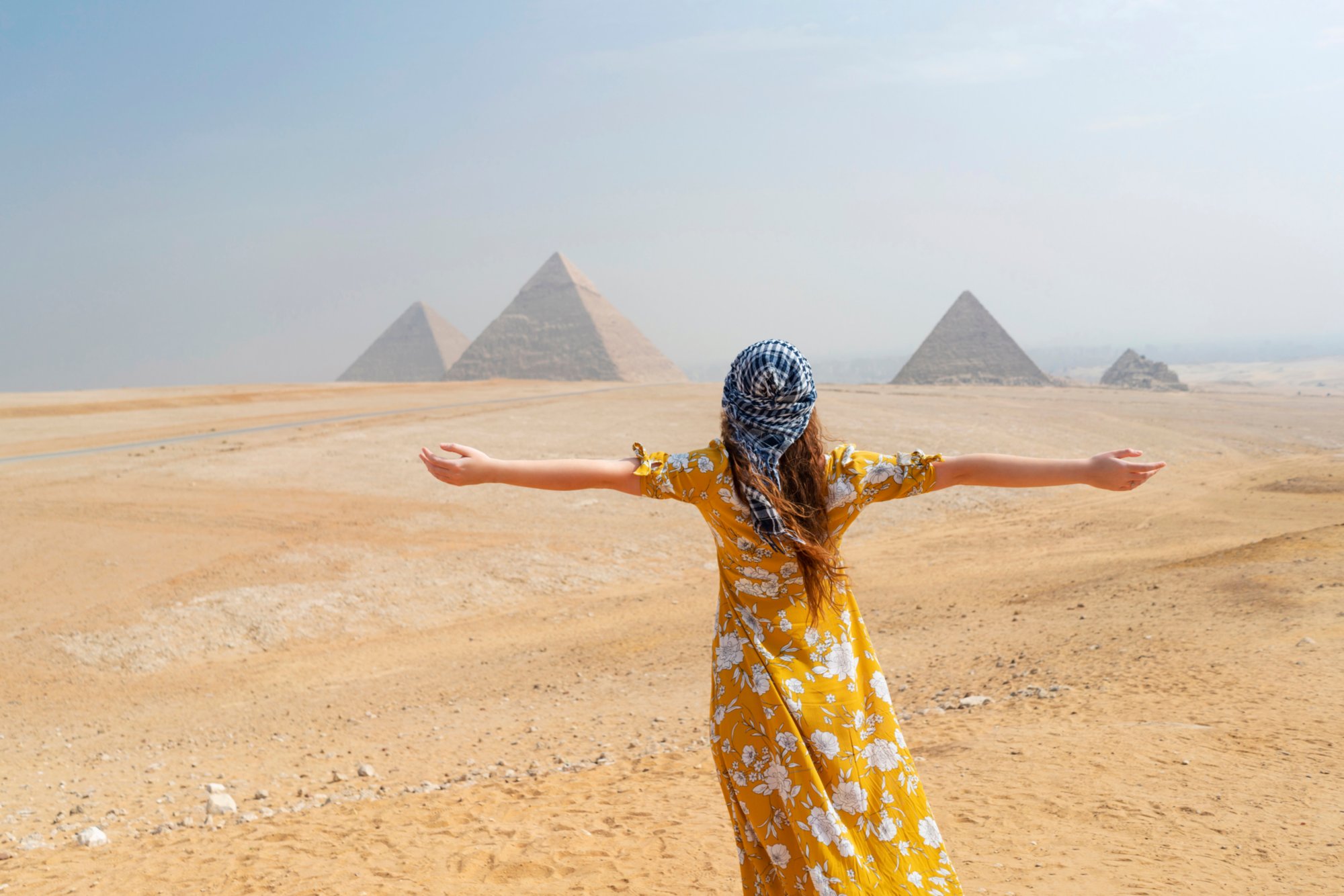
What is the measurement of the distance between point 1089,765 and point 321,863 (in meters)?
3.92

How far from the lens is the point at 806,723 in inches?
90.2

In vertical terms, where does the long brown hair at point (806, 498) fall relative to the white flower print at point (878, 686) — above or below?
above

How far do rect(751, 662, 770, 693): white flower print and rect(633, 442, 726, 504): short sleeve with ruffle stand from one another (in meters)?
0.44

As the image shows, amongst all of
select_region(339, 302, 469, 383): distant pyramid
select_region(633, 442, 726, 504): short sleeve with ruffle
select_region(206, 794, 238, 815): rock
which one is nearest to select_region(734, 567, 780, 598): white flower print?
select_region(633, 442, 726, 504): short sleeve with ruffle

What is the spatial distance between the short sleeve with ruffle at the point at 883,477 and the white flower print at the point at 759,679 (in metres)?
0.49

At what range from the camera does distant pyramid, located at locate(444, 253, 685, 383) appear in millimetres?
107688

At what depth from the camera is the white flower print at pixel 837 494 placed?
93.2 inches


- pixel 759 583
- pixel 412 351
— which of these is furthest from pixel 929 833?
pixel 412 351

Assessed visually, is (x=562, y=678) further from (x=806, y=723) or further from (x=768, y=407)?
(x=768, y=407)

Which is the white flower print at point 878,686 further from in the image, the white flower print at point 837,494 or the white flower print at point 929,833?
the white flower print at point 837,494

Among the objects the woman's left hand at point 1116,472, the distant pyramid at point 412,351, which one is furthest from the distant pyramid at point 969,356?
the woman's left hand at point 1116,472

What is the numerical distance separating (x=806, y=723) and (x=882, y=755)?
0.79 feet

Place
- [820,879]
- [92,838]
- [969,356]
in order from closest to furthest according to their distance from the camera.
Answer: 1. [820,879]
2. [92,838]
3. [969,356]

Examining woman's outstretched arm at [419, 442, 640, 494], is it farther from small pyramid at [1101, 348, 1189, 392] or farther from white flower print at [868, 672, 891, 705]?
small pyramid at [1101, 348, 1189, 392]
